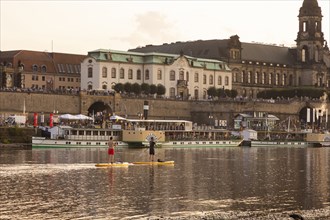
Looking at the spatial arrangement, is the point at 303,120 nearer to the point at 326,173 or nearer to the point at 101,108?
the point at 101,108

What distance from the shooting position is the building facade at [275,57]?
15162 centimetres

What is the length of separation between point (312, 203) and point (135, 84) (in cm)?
8605

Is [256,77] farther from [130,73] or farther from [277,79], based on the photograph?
[130,73]

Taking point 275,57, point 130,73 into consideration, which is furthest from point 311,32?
point 130,73

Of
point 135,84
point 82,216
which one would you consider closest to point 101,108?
point 135,84

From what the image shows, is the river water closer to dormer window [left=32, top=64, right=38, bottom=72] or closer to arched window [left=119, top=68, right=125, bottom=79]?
arched window [left=119, top=68, right=125, bottom=79]

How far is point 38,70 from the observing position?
445 ft

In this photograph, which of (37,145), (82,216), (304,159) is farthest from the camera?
(37,145)

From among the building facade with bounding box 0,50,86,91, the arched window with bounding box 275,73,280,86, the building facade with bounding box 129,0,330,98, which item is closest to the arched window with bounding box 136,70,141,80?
the building facade with bounding box 0,50,86,91

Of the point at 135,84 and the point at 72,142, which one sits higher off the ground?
the point at 135,84

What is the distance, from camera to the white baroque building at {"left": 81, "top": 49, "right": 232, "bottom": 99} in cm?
12575

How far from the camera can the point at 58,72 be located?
138 meters

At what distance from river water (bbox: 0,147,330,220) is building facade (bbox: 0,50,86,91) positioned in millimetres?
65093

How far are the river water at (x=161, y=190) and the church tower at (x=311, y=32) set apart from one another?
309 feet
